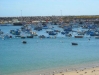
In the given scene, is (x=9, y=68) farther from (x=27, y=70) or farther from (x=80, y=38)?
(x=80, y=38)

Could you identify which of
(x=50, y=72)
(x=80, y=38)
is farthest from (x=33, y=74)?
(x=80, y=38)

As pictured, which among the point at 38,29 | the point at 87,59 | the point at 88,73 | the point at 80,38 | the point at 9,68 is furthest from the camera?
the point at 38,29

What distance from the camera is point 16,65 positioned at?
2489 cm

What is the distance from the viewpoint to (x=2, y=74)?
69.3 feet

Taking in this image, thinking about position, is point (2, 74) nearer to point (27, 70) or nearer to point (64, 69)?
point (27, 70)

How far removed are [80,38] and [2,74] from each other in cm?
3544

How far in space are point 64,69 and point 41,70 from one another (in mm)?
1898

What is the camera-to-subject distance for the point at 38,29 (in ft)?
A: 263

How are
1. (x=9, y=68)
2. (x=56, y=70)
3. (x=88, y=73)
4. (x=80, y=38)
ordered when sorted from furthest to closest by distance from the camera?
(x=80, y=38)
(x=9, y=68)
(x=56, y=70)
(x=88, y=73)

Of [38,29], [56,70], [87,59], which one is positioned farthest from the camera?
[38,29]

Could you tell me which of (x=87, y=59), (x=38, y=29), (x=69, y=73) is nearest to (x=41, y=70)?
(x=69, y=73)

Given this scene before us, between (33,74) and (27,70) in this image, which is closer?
(33,74)

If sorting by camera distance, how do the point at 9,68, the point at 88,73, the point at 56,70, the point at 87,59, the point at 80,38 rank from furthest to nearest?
the point at 80,38 < the point at 87,59 < the point at 9,68 < the point at 56,70 < the point at 88,73

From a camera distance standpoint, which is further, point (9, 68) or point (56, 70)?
point (9, 68)
